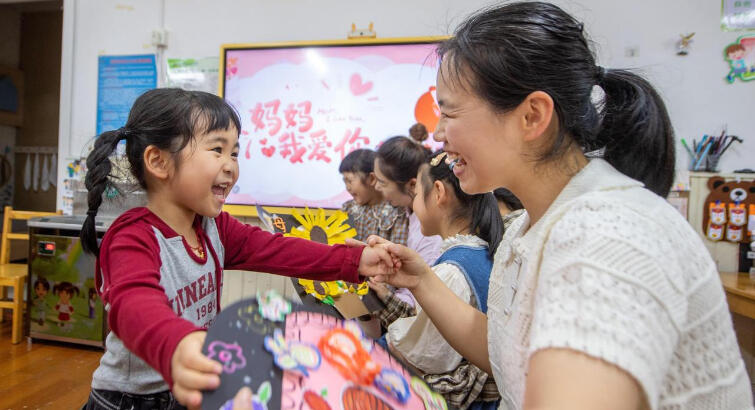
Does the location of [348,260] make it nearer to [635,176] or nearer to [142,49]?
[635,176]

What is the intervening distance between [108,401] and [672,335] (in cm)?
93

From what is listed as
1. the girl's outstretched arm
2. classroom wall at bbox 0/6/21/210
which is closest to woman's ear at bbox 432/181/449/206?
the girl's outstretched arm

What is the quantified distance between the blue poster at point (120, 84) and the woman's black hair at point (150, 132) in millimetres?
2472

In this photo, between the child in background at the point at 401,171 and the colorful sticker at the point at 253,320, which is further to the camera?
the child in background at the point at 401,171

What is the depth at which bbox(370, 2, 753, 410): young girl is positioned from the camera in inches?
16.4

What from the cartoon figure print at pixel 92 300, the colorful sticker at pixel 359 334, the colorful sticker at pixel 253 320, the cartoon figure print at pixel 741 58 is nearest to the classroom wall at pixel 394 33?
the cartoon figure print at pixel 741 58

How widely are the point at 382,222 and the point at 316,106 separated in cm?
96

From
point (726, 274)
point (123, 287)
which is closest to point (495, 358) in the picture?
point (123, 287)

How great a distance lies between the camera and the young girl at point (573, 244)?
418 mm

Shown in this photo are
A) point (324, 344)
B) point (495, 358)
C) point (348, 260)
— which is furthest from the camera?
point (348, 260)

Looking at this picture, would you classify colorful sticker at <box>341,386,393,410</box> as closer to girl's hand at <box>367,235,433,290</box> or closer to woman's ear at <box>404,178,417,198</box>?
girl's hand at <box>367,235,433,290</box>

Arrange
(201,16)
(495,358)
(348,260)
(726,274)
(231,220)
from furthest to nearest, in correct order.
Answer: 1. (201,16)
2. (726,274)
3. (231,220)
4. (348,260)
5. (495,358)

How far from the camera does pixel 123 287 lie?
0.66m

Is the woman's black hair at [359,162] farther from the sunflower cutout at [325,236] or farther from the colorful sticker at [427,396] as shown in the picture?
the colorful sticker at [427,396]
